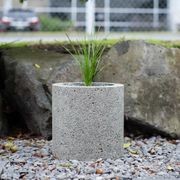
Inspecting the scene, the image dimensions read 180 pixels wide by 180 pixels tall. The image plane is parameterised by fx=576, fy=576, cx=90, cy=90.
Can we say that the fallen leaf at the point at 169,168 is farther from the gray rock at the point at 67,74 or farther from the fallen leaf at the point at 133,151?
the gray rock at the point at 67,74

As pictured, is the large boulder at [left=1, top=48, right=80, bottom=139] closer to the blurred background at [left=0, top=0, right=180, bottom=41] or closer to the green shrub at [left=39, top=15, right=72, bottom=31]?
the green shrub at [left=39, top=15, right=72, bottom=31]

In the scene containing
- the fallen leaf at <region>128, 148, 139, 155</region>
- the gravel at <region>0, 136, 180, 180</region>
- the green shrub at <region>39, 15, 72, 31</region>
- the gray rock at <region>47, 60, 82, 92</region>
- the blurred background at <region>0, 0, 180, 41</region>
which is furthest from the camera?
the blurred background at <region>0, 0, 180, 41</region>

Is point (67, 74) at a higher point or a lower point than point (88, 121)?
higher

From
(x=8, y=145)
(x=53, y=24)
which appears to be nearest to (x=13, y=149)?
(x=8, y=145)

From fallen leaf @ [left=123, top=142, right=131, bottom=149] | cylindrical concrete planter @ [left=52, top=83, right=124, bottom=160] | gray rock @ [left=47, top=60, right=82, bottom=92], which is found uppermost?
gray rock @ [left=47, top=60, right=82, bottom=92]

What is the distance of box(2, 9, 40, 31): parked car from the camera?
12688mm

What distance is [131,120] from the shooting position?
623cm

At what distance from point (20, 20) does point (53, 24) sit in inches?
72.7

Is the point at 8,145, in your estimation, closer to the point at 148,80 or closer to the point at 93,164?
the point at 93,164

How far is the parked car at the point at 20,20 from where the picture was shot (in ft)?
41.6

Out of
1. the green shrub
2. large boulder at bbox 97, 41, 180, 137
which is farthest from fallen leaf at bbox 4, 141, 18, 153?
the green shrub

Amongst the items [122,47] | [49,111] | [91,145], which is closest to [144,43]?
[122,47]

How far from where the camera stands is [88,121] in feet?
16.5

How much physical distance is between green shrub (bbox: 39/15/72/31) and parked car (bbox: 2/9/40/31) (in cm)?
18
